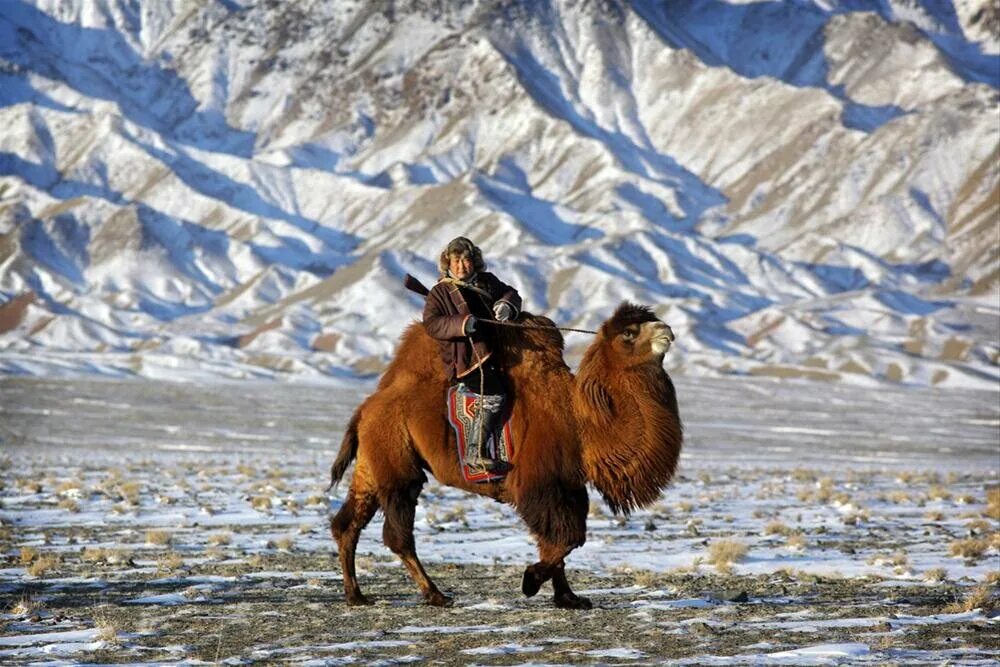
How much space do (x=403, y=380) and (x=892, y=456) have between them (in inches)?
1730

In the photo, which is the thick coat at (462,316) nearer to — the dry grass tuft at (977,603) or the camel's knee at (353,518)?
the camel's knee at (353,518)

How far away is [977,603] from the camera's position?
9.77m

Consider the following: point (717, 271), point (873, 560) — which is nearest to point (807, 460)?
point (873, 560)

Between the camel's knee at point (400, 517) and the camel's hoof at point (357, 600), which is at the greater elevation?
the camel's knee at point (400, 517)

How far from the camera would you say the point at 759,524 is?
17.5m

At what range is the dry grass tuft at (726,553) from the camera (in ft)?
42.6

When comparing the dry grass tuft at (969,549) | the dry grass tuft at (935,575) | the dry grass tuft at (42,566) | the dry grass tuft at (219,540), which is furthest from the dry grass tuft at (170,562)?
the dry grass tuft at (969,549)

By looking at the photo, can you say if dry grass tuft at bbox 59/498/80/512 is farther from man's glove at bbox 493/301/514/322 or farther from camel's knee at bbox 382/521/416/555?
man's glove at bbox 493/301/514/322

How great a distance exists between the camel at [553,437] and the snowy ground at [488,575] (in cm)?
59

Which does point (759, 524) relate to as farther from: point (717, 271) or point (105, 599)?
point (717, 271)

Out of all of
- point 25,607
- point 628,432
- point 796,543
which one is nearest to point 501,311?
point 628,432

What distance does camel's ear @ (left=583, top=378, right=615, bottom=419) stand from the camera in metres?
9.55

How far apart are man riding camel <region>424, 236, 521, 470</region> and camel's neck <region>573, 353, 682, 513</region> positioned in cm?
68

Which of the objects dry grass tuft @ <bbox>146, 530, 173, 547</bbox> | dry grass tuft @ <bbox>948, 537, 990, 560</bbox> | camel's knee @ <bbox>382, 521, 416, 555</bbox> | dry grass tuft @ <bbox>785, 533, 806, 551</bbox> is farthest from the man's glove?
dry grass tuft @ <bbox>146, 530, 173, 547</bbox>
